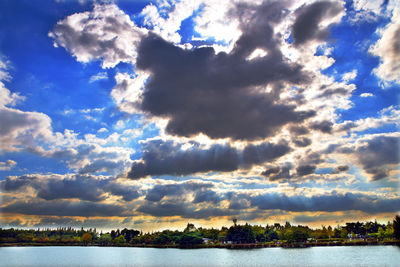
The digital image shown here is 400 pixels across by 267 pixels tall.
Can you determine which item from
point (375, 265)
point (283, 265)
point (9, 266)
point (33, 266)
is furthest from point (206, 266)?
point (9, 266)

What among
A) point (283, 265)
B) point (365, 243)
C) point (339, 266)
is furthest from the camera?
point (365, 243)

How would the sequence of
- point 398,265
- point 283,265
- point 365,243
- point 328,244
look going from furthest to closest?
point 328,244
point 365,243
point 283,265
point 398,265

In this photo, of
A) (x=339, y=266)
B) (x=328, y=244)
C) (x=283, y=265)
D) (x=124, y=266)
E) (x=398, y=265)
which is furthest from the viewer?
(x=328, y=244)

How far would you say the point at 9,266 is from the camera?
318 ft

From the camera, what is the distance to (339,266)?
7969 cm

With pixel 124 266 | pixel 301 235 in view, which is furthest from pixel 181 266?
pixel 301 235

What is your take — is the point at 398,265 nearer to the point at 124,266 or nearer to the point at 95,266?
the point at 124,266

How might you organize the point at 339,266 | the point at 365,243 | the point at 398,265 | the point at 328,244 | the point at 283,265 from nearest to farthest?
the point at 398,265
the point at 339,266
the point at 283,265
the point at 365,243
the point at 328,244

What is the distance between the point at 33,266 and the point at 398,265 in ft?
336

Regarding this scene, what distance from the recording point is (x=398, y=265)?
240 feet

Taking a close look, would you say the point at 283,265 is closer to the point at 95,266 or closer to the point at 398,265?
the point at 398,265

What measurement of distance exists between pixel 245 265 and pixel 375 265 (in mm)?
35981

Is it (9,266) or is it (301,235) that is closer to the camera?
(9,266)

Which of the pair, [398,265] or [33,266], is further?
[33,266]
